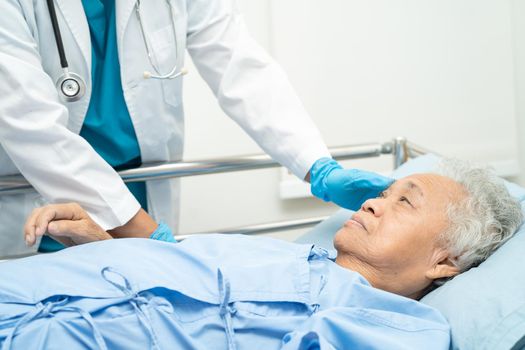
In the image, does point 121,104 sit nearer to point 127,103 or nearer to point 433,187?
point 127,103

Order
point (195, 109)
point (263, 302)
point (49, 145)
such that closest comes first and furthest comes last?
point (263, 302) < point (49, 145) < point (195, 109)

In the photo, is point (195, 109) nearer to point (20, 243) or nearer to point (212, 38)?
point (212, 38)

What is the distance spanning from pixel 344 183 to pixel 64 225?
65 centimetres

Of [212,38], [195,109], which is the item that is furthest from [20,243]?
[195,109]

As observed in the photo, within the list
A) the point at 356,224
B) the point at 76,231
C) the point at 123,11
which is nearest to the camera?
the point at 76,231

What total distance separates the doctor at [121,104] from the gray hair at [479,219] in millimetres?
208

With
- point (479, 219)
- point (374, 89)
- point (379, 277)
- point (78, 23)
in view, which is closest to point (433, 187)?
point (479, 219)

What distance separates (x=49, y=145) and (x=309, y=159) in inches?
24.8

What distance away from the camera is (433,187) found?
1.37 metres

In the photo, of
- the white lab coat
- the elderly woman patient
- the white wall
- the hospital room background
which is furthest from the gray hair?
the white wall

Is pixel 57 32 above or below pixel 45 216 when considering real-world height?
above

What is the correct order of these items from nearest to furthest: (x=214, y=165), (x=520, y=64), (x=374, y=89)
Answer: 1. (x=214, y=165)
2. (x=374, y=89)
3. (x=520, y=64)

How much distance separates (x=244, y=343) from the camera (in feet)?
3.54

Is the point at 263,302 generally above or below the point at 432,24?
below
